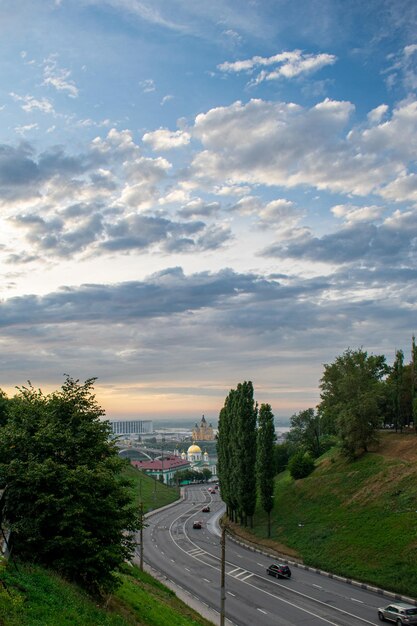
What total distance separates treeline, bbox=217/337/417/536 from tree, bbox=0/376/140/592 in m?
41.5

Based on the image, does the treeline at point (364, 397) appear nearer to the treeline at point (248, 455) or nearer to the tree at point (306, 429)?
the treeline at point (248, 455)

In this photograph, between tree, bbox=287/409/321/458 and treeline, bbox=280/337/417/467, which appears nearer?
treeline, bbox=280/337/417/467

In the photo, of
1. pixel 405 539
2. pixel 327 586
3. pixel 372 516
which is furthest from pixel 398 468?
pixel 327 586

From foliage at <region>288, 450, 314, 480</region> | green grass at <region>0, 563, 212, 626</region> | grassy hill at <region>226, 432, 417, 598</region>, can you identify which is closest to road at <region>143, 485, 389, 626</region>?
grassy hill at <region>226, 432, 417, 598</region>

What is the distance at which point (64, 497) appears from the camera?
22859mm

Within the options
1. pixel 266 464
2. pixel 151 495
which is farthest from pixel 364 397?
pixel 151 495

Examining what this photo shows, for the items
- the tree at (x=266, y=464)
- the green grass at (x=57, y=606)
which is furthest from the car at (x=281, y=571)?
the green grass at (x=57, y=606)

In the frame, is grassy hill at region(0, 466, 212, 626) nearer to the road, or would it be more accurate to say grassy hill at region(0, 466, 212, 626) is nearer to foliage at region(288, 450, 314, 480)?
the road

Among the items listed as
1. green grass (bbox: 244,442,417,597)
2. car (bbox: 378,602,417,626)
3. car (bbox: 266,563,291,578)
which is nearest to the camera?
car (bbox: 378,602,417,626)

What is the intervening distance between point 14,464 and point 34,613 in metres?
7.74

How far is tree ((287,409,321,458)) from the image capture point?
10525 cm

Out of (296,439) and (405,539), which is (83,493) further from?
(296,439)

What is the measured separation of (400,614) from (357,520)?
20239 mm

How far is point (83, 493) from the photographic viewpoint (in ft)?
76.4
